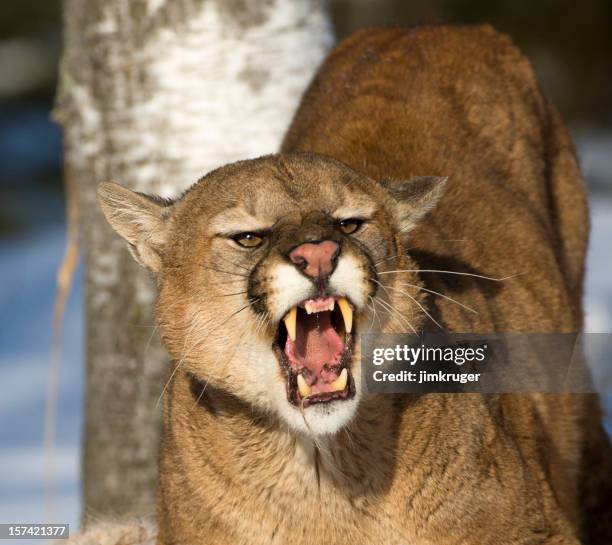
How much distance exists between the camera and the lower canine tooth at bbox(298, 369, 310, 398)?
11.5 feet

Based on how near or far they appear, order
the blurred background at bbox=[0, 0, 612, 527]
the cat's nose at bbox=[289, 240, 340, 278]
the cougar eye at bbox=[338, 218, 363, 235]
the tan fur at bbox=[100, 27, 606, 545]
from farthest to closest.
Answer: the blurred background at bbox=[0, 0, 612, 527] < the cougar eye at bbox=[338, 218, 363, 235] < the tan fur at bbox=[100, 27, 606, 545] < the cat's nose at bbox=[289, 240, 340, 278]

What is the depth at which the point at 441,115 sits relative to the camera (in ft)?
16.4

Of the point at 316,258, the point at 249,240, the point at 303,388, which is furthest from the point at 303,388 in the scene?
the point at 249,240

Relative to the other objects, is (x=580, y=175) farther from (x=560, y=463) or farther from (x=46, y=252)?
(x=46, y=252)

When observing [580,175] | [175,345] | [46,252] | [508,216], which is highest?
[46,252]

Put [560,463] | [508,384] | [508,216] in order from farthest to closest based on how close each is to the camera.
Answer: [508,216], [560,463], [508,384]

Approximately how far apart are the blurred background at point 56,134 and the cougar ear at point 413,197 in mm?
6313

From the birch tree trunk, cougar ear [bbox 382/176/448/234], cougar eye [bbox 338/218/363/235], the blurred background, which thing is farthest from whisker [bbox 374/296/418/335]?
the blurred background

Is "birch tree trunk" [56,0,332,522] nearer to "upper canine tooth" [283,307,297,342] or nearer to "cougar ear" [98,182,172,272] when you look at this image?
"cougar ear" [98,182,172,272]

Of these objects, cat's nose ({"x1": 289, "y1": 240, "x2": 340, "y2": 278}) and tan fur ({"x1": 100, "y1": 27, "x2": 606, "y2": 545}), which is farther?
tan fur ({"x1": 100, "y1": 27, "x2": 606, "y2": 545})

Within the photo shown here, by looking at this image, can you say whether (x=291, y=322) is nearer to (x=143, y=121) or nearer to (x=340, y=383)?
(x=340, y=383)

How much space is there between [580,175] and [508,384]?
5.89 ft

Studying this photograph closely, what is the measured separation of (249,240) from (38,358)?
8.18m

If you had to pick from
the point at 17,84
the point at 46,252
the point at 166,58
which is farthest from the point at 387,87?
the point at 17,84
